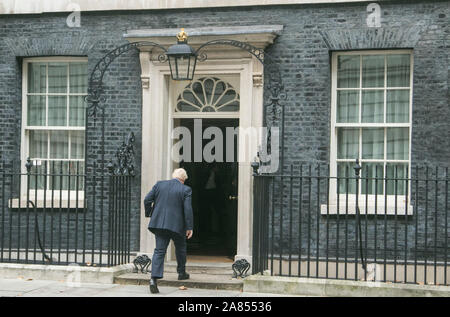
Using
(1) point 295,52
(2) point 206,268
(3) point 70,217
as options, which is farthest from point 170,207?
(1) point 295,52

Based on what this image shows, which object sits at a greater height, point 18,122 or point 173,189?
point 18,122

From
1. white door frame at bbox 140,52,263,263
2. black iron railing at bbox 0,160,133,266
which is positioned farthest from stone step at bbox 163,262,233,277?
black iron railing at bbox 0,160,133,266

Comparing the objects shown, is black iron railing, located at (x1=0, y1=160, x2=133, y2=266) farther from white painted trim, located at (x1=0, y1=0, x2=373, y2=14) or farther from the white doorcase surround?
white painted trim, located at (x1=0, y1=0, x2=373, y2=14)

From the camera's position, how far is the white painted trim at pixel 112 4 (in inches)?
473

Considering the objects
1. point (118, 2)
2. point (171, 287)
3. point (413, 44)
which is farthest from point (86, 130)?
point (413, 44)

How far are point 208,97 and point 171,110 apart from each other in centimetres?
64

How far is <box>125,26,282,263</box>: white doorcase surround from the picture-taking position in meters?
11.9

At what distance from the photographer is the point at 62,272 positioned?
1112 cm

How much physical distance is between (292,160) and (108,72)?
133 inches

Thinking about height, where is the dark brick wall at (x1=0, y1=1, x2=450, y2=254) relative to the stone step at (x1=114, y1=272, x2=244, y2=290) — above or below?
above

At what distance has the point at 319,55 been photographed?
11766 millimetres

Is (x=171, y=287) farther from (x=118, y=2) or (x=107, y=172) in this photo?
(x=118, y=2)

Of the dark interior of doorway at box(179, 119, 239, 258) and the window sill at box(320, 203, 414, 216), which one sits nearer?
the window sill at box(320, 203, 414, 216)

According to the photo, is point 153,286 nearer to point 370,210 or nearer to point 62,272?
point 62,272
